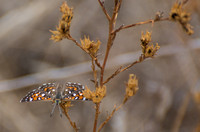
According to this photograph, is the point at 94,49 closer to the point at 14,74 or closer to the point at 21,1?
the point at 14,74

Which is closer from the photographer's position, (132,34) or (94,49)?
(94,49)

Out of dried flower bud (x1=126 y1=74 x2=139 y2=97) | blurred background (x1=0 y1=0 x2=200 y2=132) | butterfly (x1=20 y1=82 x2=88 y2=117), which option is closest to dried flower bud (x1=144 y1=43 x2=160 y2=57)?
dried flower bud (x1=126 y1=74 x2=139 y2=97)

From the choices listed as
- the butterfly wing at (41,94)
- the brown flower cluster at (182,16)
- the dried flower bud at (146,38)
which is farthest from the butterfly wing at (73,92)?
the brown flower cluster at (182,16)

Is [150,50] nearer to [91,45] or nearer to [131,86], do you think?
[131,86]

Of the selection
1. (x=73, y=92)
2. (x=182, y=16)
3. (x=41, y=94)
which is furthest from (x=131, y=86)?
(x=41, y=94)

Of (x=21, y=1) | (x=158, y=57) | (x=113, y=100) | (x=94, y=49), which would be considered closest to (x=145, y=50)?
(x=94, y=49)

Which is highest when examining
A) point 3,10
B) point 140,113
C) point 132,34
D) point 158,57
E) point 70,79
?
point 3,10

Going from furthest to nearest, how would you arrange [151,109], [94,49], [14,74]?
[14,74], [151,109], [94,49]
